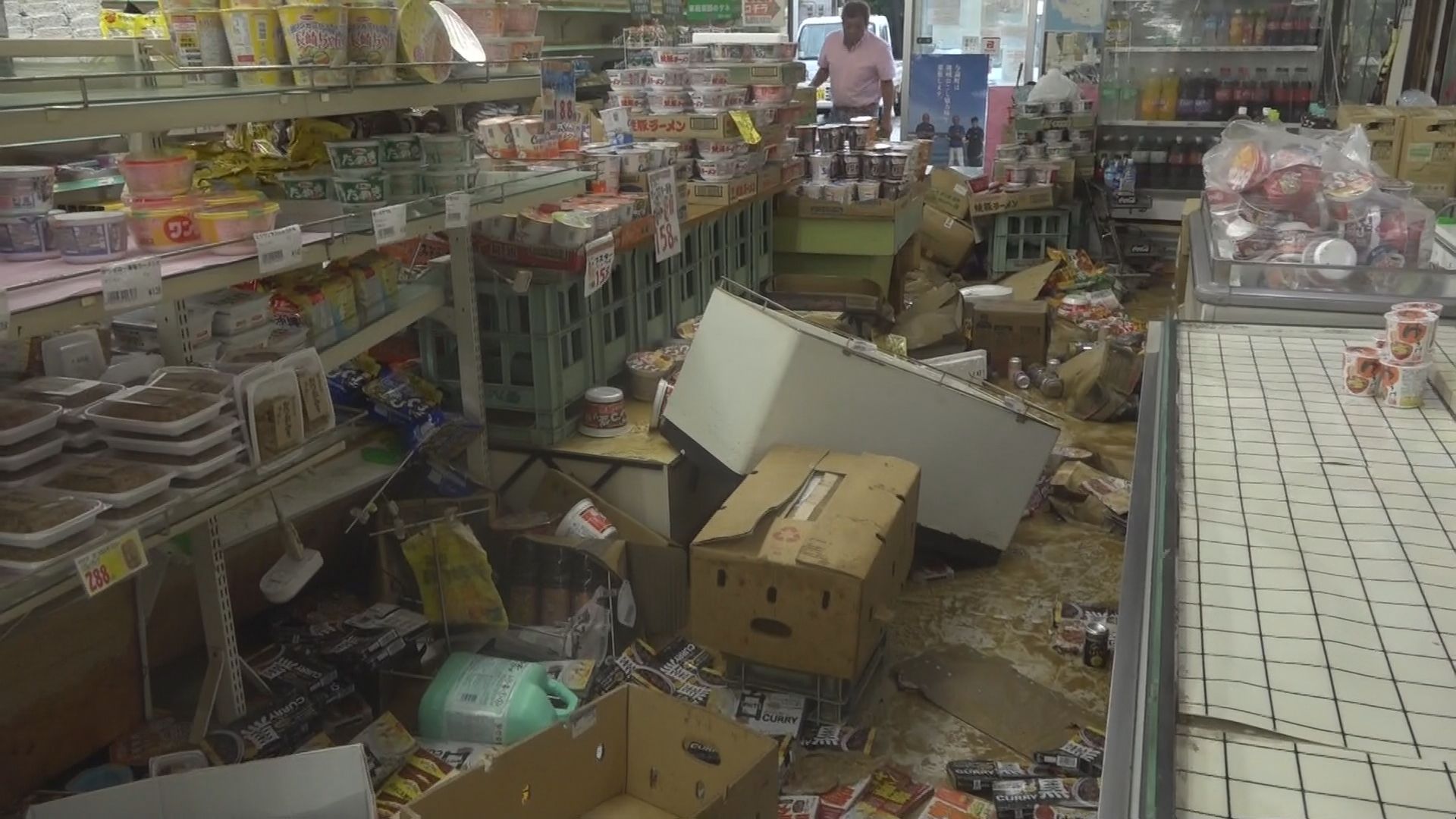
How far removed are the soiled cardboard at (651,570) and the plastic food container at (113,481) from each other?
135 centimetres

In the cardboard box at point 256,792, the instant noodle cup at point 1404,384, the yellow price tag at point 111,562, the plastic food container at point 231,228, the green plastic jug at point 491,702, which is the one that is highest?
the plastic food container at point 231,228

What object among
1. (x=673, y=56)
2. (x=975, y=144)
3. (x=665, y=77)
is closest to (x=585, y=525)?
(x=665, y=77)

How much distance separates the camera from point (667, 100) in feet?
14.2

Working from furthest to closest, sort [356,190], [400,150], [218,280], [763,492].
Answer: [763,492]
[400,150]
[356,190]
[218,280]

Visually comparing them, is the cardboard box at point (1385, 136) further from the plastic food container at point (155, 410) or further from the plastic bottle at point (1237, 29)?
the plastic food container at point (155, 410)

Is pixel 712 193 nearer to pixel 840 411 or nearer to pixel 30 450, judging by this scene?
pixel 840 411

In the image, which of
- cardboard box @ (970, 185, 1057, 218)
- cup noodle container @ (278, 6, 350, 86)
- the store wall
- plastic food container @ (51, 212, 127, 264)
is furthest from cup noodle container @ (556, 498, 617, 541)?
cardboard box @ (970, 185, 1057, 218)

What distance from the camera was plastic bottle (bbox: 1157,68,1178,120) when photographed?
7.59 metres

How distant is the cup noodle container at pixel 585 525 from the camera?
2904mm

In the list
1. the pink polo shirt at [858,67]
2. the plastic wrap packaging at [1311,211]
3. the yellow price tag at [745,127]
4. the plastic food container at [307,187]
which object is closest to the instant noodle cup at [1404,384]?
the plastic wrap packaging at [1311,211]

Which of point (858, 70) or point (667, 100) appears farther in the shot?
point (858, 70)

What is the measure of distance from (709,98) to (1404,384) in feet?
10.1

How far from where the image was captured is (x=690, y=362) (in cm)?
316

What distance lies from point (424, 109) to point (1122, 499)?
2475 millimetres
